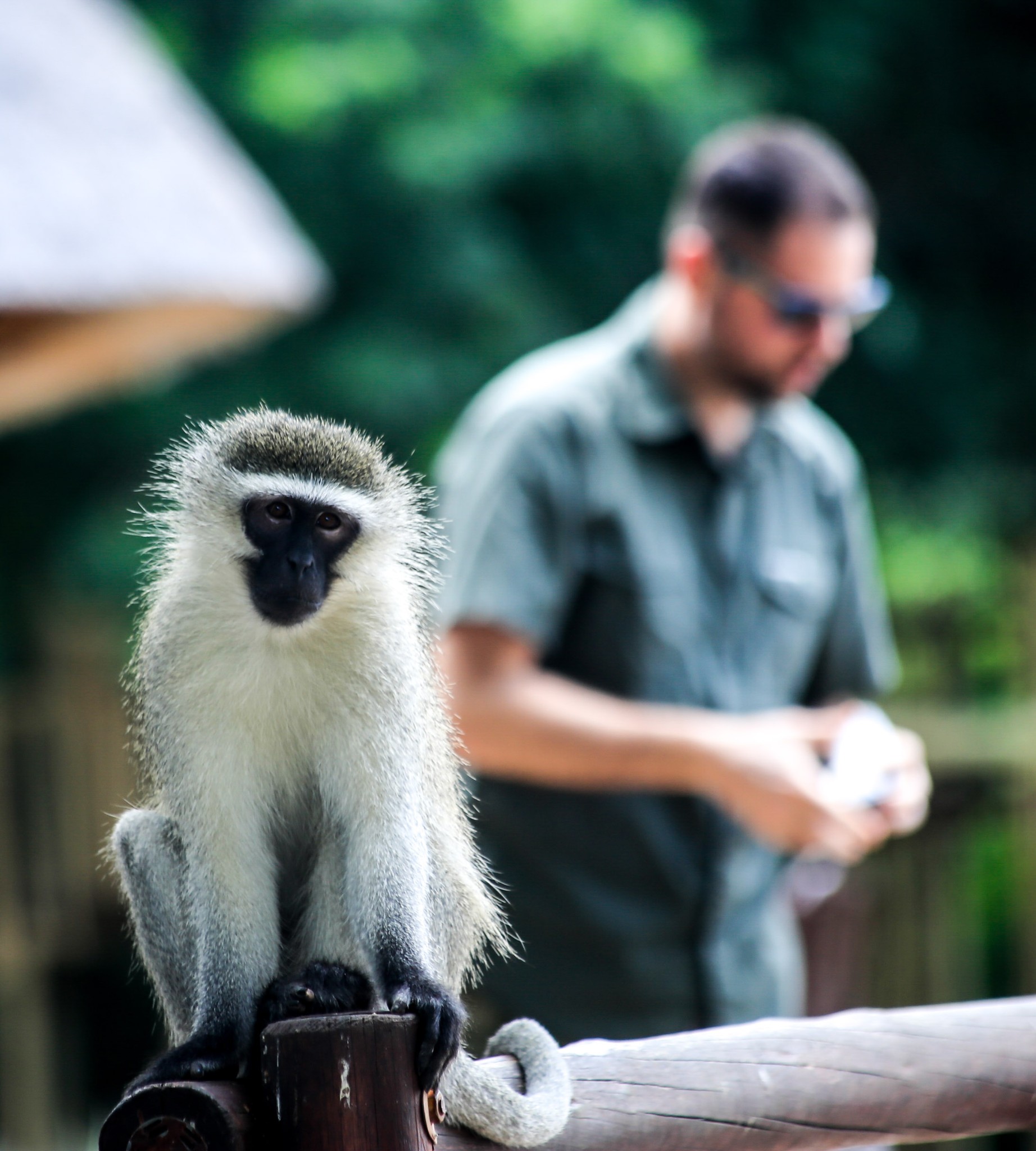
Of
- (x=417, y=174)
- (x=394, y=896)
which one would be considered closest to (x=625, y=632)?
(x=394, y=896)

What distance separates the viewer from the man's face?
10.9ft

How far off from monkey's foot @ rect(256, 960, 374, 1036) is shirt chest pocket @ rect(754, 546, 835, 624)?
174 cm

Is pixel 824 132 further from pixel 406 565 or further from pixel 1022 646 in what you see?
pixel 406 565

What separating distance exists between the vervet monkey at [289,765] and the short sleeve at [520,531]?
874mm

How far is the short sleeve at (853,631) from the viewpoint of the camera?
12.2ft

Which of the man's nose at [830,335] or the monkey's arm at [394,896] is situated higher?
the man's nose at [830,335]

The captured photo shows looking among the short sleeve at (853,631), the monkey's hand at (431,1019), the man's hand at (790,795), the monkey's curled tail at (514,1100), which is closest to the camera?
the monkey's hand at (431,1019)

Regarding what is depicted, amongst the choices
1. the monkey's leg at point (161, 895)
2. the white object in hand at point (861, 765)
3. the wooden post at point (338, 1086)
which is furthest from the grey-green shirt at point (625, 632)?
the wooden post at point (338, 1086)

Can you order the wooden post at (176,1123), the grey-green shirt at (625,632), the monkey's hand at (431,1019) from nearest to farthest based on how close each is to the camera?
the wooden post at (176,1123)
the monkey's hand at (431,1019)
the grey-green shirt at (625,632)

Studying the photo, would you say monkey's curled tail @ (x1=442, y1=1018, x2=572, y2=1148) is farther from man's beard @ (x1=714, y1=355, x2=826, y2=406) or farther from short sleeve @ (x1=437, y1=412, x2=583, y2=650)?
man's beard @ (x1=714, y1=355, x2=826, y2=406)

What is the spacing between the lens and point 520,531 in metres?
3.13

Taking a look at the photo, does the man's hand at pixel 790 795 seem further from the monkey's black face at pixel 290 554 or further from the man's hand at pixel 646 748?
the monkey's black face at pixel 290 554

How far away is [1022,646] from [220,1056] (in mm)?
5119

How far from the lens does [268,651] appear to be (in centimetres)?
210
